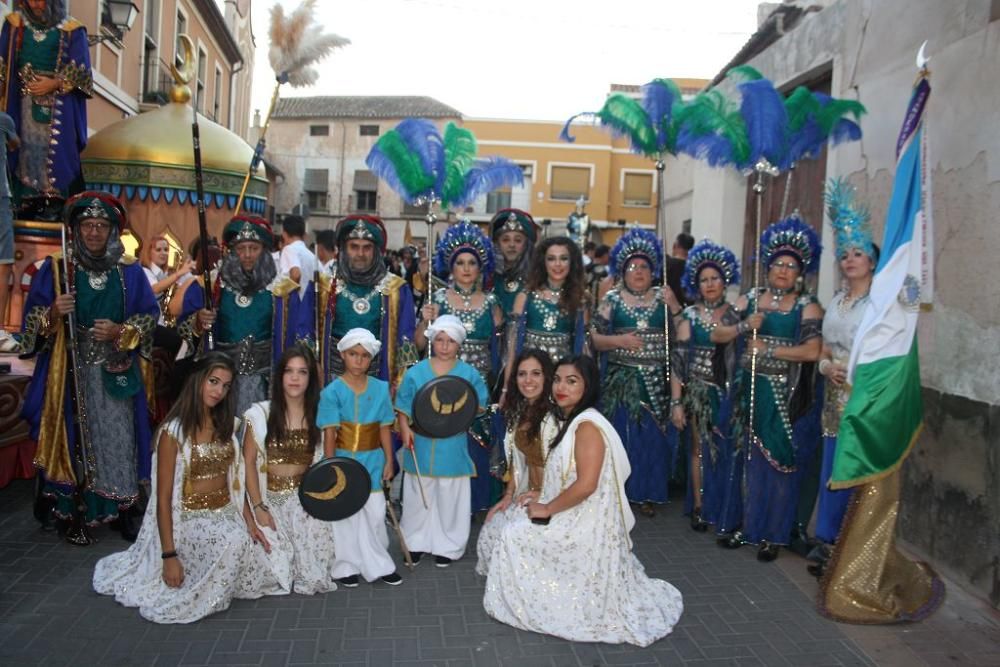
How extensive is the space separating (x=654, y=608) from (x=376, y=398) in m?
1.89

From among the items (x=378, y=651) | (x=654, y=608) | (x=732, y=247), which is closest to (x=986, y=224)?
(x=654, y=608)

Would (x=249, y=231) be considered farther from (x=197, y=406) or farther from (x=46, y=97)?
(x=46, y=97)

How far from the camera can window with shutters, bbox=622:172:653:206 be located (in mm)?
37438

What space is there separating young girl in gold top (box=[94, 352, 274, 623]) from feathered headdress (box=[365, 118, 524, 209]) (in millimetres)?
2222

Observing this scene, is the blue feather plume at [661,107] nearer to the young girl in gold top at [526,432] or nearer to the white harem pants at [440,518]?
the young girl in gold top at [526,432]

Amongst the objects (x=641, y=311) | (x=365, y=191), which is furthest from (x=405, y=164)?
(x=365, y=191)

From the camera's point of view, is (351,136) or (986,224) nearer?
(986,224)

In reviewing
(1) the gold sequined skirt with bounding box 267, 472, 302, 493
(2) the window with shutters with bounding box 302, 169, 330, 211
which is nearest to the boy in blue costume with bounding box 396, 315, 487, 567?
(1) the gold sequined skirt with bounding box 267, 472, 302, 493

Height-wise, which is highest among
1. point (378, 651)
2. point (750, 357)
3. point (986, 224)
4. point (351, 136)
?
point (351, 136)

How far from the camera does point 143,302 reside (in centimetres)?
494

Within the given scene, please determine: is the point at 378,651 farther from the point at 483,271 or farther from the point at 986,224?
the point at 986,224

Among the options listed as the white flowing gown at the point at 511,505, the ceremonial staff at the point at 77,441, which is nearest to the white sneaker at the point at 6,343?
the ceremonial staff at the point at 77,441

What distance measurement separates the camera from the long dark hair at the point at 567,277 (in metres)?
5.47

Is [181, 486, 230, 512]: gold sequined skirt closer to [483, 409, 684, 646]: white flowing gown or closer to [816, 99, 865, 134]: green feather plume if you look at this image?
[483, 409, 684, 646]: white flowing gown
